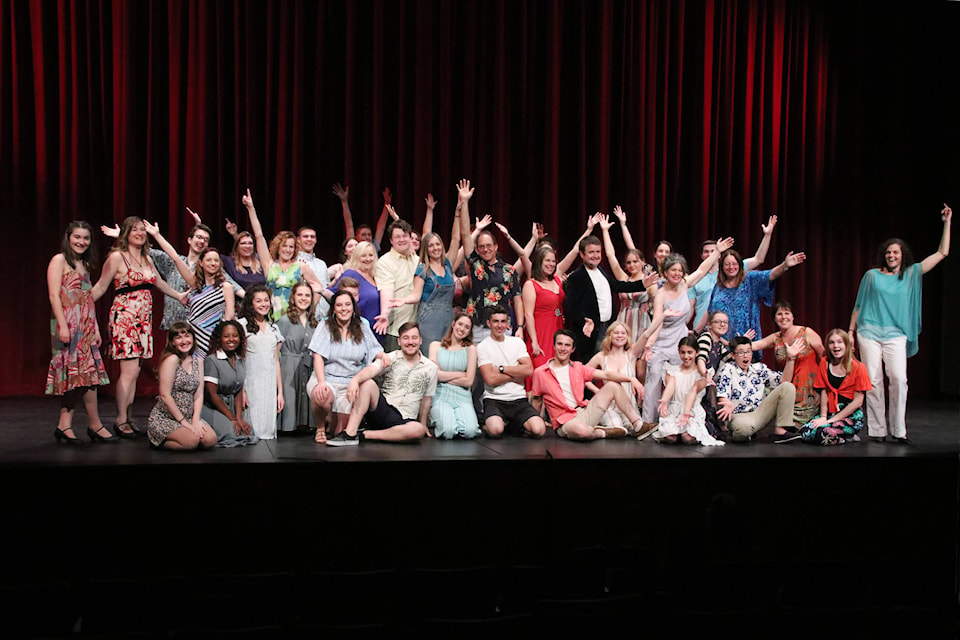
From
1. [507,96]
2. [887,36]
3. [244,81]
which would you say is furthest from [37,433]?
[887,36]

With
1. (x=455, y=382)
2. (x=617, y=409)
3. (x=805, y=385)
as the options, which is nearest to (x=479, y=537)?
(x=455, y=382)

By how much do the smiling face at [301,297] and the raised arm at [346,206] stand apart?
7.28ft

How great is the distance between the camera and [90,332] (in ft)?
19.4

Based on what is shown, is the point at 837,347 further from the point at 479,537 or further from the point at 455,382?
the point at 479,537

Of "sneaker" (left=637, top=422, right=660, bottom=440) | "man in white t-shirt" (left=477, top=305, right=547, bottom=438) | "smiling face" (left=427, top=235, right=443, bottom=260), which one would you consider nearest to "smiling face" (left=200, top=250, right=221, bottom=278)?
"smiling face" (left=427, top=235, right=443, bottom=260)

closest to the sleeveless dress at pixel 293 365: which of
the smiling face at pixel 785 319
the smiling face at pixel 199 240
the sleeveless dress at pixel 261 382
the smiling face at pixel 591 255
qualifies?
the sleeveless dress at pixel 261 382

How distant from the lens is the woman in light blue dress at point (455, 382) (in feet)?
20.4

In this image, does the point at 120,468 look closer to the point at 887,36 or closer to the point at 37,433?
the point at 37,433

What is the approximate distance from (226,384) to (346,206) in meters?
3.32

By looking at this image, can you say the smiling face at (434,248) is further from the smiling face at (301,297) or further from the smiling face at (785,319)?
the smiling face at (785,319)

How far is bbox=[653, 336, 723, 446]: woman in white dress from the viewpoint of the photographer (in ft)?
20.1

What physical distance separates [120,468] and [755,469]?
362 cm

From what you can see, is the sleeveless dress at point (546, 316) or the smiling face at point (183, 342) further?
the sleeveless dress at point (546, 316)

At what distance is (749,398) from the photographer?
253 inches
